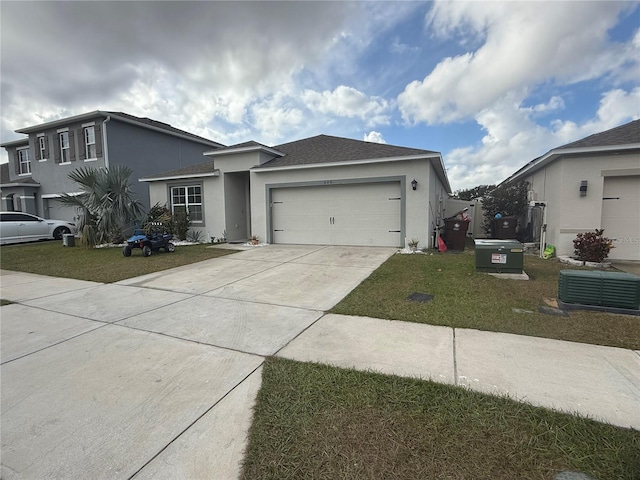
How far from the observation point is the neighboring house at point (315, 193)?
1030 centimetres

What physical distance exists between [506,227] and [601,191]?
12.3 feet

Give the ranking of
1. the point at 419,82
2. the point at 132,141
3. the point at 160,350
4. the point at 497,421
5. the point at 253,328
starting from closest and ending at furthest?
1. the point at 497,421
2. the point at 160,350
3. the point at 253,328
4. the point at 419,82
5. the point at 132,141

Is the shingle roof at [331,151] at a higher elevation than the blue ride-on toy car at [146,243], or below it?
higher

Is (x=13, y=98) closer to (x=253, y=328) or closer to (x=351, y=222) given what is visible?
(x=351, y=222)

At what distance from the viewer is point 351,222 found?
1122 centimetres

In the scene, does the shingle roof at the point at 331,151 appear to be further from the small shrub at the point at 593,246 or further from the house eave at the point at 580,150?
the small shrub at the point at 593,246

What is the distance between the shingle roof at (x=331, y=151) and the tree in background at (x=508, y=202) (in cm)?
574

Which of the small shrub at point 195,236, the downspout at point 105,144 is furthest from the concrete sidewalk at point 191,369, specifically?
the downspout at point 105,144

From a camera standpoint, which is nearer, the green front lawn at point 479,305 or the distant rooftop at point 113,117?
the green front lawn at point 479,305

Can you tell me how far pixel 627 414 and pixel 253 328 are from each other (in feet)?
11.8

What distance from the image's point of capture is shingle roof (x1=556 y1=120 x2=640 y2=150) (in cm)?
804

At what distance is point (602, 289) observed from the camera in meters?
4.33

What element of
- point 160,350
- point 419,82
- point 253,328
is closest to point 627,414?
point 253,328

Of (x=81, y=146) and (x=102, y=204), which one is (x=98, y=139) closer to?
(x=81, y=146)
